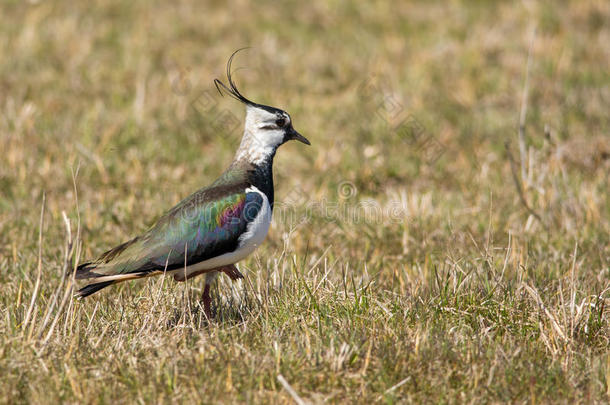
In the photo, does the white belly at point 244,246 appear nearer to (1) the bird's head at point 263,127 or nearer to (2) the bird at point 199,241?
(2) the bird at point 199,241

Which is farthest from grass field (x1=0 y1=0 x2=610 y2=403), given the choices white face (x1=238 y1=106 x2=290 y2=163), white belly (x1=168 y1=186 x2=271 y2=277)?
white face (x1=238 y1=106 x2=290 y2=163)

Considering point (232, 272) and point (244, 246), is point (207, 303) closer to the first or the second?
point (232, 272)

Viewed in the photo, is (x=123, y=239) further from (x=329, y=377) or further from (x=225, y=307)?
(x=329, y=377)

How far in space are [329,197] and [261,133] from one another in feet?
7.41

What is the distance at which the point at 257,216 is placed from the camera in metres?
4.84

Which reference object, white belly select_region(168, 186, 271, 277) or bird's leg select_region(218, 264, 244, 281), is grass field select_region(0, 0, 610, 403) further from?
white belly select_region(168, 186, 271, 277)

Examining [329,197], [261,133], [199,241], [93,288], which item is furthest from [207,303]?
[329,197]

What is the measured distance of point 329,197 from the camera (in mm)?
7535

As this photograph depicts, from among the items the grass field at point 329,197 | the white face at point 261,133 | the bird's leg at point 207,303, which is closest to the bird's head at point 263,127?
the white face at point 261,133

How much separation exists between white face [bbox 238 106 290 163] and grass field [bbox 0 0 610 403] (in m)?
0.74

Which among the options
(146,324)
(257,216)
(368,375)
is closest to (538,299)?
(368,375)

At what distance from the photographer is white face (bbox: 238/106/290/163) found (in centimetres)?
532

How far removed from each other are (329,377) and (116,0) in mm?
9306

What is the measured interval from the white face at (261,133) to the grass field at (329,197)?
2.42 ft
